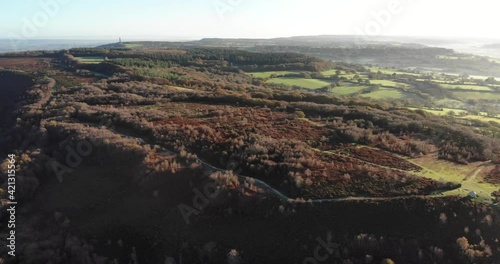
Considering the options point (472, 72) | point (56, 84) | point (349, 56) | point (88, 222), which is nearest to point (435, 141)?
point (88, 222)

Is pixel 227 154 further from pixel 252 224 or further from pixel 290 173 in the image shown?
pixel 252 224

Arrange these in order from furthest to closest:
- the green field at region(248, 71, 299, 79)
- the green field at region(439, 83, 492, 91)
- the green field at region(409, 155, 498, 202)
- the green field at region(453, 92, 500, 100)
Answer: the green field at region(248, 71, 299, 79) < the green field at region(439, 83, 492, 91) < the green field at region(453, 92, 500, 100) < the green field at region(409, 155, 498, 202)

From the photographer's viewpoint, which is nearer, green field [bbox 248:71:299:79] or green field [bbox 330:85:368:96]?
green field [bbox 330:85:368:96]

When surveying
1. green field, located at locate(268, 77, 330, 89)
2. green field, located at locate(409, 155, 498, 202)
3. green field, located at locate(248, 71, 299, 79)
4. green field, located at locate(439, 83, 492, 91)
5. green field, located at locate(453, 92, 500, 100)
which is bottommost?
green field, located at locate(453, 92, 500, 100)

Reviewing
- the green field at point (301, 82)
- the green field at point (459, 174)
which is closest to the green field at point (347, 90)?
the green field at point (301, 82)

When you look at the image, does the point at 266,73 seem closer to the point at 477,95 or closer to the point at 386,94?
the point at 386,94

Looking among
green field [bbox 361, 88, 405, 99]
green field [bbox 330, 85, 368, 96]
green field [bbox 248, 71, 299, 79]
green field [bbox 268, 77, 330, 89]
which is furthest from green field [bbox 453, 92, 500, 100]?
green field [bbox 248, 71, 299, 79]

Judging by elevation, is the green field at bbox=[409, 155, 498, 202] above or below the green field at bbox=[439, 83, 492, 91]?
above

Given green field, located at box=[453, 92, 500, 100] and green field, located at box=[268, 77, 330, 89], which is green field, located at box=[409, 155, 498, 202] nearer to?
green field, located at box=[453, 92, 500, 100]
